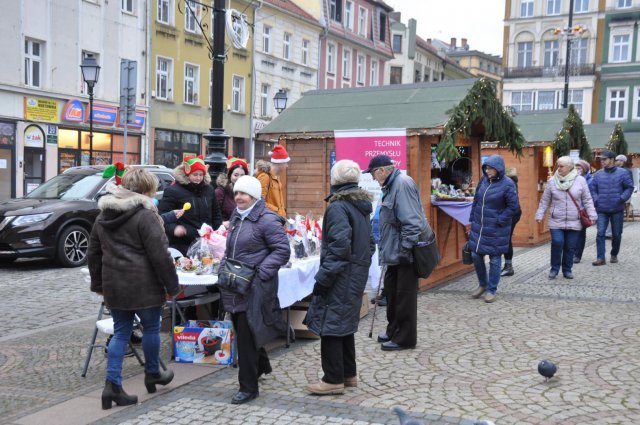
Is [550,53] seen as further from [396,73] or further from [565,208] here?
[565,208]

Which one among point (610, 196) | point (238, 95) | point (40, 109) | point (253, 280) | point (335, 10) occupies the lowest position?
point (253, 280)

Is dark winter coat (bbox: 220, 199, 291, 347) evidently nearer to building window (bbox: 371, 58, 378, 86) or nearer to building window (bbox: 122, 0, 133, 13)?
building window (bbox: 122, 0, 133, 13)

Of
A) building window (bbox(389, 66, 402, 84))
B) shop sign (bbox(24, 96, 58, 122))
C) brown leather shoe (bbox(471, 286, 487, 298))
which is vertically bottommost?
brown leather shoe (bbox(471, 286, 487, 298))

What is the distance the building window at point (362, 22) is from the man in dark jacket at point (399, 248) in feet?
133

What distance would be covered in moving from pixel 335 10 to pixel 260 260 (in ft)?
130

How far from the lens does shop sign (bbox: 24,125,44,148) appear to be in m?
22.9

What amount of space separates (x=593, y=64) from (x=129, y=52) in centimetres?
3261

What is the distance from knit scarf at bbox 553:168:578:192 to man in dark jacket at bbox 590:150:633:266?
197cm

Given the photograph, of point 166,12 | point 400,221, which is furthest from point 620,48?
point 400,221

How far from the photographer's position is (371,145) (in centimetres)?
941

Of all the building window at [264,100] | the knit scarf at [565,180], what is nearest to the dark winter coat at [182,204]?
the knit scarf at [565,180]

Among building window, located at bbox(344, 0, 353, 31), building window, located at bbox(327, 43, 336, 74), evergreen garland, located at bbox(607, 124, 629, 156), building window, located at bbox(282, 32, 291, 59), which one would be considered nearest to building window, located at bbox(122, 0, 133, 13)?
building window, located at bbox(282, 32, 291, 59)

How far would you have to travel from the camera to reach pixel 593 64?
151ft

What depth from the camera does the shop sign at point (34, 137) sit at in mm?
22922
